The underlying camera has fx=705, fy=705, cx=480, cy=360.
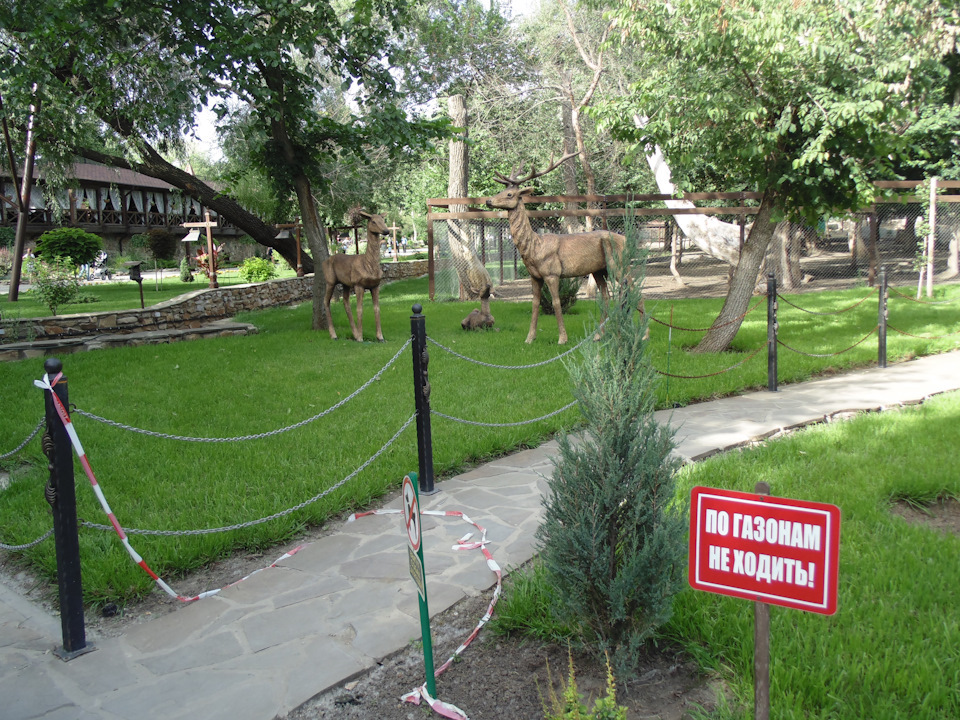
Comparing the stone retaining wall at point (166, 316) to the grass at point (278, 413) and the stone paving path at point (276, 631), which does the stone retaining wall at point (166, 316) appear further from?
the stone paving path at point (276, 631)

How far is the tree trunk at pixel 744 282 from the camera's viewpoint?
409 inches

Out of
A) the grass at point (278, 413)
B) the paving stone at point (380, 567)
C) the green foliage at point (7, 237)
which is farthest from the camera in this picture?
the green foliage at point (7, 237)

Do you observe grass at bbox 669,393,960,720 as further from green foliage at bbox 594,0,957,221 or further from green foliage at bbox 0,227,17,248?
green foliage at bbox 0,227,17,248

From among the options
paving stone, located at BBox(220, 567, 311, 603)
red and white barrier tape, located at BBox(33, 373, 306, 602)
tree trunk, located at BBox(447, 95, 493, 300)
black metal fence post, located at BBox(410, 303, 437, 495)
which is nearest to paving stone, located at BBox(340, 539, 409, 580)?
paving stone, located at BBox(220, 567, 311, 603)

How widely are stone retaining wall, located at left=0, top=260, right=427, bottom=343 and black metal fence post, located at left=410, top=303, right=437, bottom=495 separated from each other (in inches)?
390

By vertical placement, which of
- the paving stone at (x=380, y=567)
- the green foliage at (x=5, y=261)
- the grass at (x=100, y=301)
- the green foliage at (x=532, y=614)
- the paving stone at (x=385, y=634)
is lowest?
the paving stone at (x=385, y=634)

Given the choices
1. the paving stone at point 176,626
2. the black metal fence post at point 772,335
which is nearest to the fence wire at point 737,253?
the black metal fence post at point 772,335

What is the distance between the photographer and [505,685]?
126 inches

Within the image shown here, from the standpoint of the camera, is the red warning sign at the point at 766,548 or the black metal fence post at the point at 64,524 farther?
the black metal fence post at the point at 64,524

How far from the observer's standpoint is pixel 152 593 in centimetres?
420

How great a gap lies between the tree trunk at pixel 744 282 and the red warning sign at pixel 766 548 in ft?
27.1

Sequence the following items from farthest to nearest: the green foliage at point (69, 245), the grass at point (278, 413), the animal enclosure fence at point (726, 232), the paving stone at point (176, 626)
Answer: the green foliage at point (69, 245) → the animal enclosure fence at point (726, 232) → the grass at point (278, 413) → the paving stone at point (176, 626)

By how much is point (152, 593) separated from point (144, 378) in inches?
234

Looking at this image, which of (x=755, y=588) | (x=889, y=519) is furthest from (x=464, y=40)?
(x=755, y=588)
